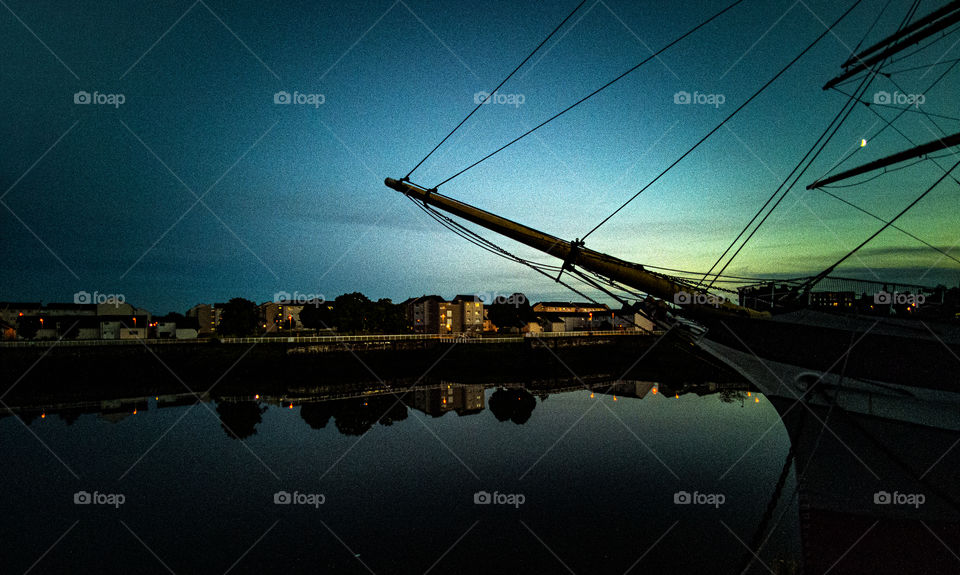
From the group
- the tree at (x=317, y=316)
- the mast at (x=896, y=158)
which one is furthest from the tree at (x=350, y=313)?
the mast at (x=896, y=158)

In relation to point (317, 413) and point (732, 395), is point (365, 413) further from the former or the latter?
point (732, 395)

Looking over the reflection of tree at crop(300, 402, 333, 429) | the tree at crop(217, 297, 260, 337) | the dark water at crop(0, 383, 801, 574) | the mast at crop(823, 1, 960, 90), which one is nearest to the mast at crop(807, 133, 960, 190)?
the mast at crop(823, 1, 960, 90)

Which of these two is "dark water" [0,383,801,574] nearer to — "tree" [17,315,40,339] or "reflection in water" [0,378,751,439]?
"reflection in water" [0,378,751,439]

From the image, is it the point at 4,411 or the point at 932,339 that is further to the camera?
the point at 4,411

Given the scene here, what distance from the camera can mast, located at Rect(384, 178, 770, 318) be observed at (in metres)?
10.1

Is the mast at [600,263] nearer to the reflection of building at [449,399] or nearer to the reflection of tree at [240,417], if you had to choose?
the reflection of building at [449,399]

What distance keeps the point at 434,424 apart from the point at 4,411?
953 inches

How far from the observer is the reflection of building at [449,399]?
25906 millimetres

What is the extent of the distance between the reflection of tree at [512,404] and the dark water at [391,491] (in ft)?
0.93

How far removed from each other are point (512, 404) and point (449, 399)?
4433 mm

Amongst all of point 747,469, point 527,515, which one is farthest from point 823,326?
point 747,469

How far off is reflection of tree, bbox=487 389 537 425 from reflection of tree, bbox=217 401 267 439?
12.8m

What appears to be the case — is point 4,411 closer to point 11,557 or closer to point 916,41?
point 11,557

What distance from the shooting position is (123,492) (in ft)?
45.7
